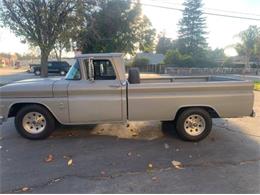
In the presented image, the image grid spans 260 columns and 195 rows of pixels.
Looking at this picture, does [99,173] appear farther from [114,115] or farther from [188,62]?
[188,62]

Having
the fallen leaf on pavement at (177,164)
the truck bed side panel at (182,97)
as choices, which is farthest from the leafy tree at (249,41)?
the fallen leaf on pavement at (177,164)

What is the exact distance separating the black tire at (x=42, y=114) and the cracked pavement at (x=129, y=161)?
17cm

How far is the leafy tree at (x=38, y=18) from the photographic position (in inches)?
870

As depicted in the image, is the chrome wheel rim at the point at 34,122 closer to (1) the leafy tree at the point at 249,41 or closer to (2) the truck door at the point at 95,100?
(2) the truck door at the point at 95,100

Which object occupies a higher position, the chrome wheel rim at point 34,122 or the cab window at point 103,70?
the cab window at point 103,70

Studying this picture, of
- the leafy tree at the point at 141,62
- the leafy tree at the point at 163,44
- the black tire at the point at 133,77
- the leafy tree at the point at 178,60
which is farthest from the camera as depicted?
the leafy tree at the point at 163,44

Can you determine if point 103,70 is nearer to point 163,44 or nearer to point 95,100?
point 95,100

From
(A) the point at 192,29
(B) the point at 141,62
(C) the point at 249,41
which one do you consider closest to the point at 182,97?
(B) the point at 141,62

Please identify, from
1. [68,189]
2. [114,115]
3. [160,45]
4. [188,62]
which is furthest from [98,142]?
[160,45]

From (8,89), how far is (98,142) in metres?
2.39

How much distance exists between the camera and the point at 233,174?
4.77 m

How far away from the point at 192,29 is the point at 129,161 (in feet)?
234

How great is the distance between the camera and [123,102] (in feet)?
21.6

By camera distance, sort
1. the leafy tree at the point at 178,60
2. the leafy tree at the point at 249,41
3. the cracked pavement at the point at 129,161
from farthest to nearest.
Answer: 1. the leafy tree at the point at 249,41
2. the leafy tree at the point at 178,60
3. the cracked pavement at the point at 129,161
